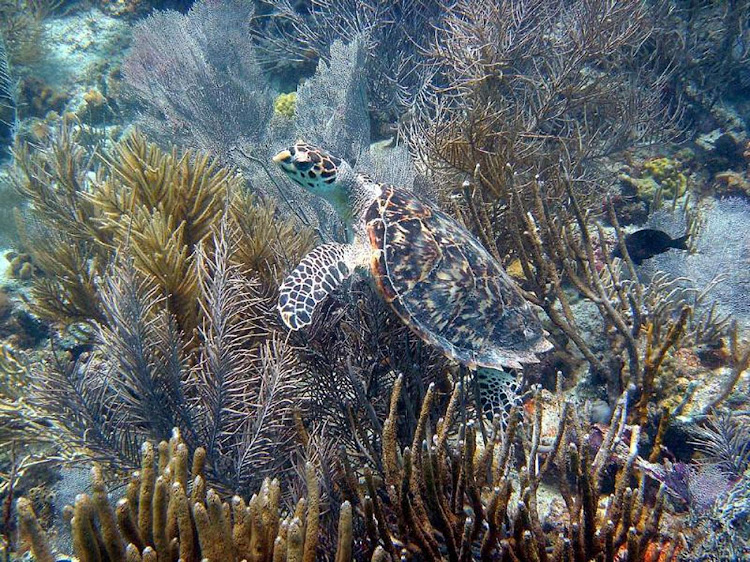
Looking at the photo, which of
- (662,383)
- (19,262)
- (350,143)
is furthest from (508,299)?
(19,262)

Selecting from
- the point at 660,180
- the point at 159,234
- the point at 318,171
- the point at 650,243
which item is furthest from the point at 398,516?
the point at 660,180

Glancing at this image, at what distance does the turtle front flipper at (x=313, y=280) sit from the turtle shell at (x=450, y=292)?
0.24 m

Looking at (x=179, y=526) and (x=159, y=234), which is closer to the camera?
(x=179, y=526)

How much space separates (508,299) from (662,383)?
120cm

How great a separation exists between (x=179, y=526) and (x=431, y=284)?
2.16 m

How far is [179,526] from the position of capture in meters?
1.43

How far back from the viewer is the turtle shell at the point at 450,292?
2979 millimetres

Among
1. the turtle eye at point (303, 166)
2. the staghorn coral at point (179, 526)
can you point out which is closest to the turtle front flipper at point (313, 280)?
the turtle eye at point (303, 166)

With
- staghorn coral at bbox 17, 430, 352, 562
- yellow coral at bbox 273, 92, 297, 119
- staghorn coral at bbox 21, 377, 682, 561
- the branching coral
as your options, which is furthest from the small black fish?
yellow coral at bbox 273, 92, 297, 119

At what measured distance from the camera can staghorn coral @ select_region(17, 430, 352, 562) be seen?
139 centimetres

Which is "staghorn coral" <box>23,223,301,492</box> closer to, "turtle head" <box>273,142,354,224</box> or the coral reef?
"turtle head" <box>273,142,354,224</box>

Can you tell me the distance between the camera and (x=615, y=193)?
596cm

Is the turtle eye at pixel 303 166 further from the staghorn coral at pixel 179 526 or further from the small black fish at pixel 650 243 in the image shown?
the small black fish at pixel 650 243

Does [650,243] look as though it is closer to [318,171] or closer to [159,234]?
[318,171]
